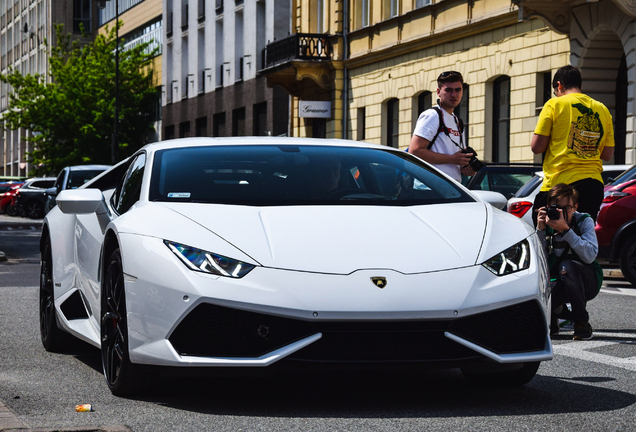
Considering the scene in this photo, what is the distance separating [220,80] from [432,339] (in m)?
44.5

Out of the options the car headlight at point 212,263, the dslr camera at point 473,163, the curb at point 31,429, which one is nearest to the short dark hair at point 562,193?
the dslr camera at point 473,163

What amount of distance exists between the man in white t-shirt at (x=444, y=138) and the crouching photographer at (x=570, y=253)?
990 mm

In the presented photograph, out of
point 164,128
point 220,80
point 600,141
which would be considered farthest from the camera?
point 164,128

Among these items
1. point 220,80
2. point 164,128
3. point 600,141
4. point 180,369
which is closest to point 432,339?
point 180,369

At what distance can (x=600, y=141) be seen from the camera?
28.0ft

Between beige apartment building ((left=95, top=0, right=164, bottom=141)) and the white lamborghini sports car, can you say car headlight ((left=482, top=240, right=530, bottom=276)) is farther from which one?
beige apartment building ((left=95, top=0, right=164, bottom=141))

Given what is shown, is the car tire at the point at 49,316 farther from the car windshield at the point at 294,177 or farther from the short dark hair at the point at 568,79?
the short dark hair at the point at 568,79

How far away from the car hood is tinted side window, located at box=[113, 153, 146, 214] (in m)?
0.56

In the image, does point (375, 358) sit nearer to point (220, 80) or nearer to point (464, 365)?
point (464, 365)

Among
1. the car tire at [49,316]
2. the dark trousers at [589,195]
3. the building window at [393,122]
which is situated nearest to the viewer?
the car tire at [49,316]

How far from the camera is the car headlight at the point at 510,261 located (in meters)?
5.32

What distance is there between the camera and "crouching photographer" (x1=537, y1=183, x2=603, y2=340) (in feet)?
26.2

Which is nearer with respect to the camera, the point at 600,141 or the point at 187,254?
the point at 187,254

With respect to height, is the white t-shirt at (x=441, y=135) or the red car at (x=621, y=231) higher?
the white t-shirt at (x=441, y=135)
